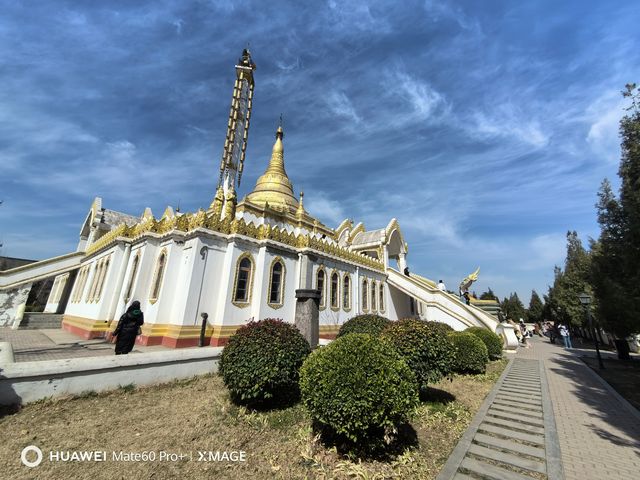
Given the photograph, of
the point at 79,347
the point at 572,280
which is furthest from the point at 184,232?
the point at 572,280

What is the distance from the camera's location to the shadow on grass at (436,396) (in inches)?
340

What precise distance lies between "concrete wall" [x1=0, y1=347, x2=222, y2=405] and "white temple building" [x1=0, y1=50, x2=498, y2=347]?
4.05 metres

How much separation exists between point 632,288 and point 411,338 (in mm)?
10775

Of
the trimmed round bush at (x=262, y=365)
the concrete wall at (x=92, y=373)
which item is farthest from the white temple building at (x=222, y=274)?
the trimmed round bush at (x=262, y=365)

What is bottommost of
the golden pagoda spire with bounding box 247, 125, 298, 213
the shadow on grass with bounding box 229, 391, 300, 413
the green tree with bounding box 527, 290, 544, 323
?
the shadow on grass with bounding box 229, 391, 300, 413

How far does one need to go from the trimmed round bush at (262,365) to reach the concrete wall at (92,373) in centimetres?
227

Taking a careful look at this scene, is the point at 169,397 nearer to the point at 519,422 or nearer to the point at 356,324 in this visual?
the point at 356,324

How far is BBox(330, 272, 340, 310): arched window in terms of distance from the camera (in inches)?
781

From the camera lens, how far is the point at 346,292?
69.2ft

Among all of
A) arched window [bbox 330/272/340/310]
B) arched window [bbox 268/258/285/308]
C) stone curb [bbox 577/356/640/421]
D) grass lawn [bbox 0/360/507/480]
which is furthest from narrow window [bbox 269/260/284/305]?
stone curb [bbox 577/356/640/421]

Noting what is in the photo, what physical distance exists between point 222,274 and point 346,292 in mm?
9563

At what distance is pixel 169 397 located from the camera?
7.64 meters

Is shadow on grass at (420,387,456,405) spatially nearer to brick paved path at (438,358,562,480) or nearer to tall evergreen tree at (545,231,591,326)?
brick paved path at (438,358,562,480)

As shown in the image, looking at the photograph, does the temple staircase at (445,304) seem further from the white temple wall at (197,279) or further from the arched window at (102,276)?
the arched window at (102,276)
